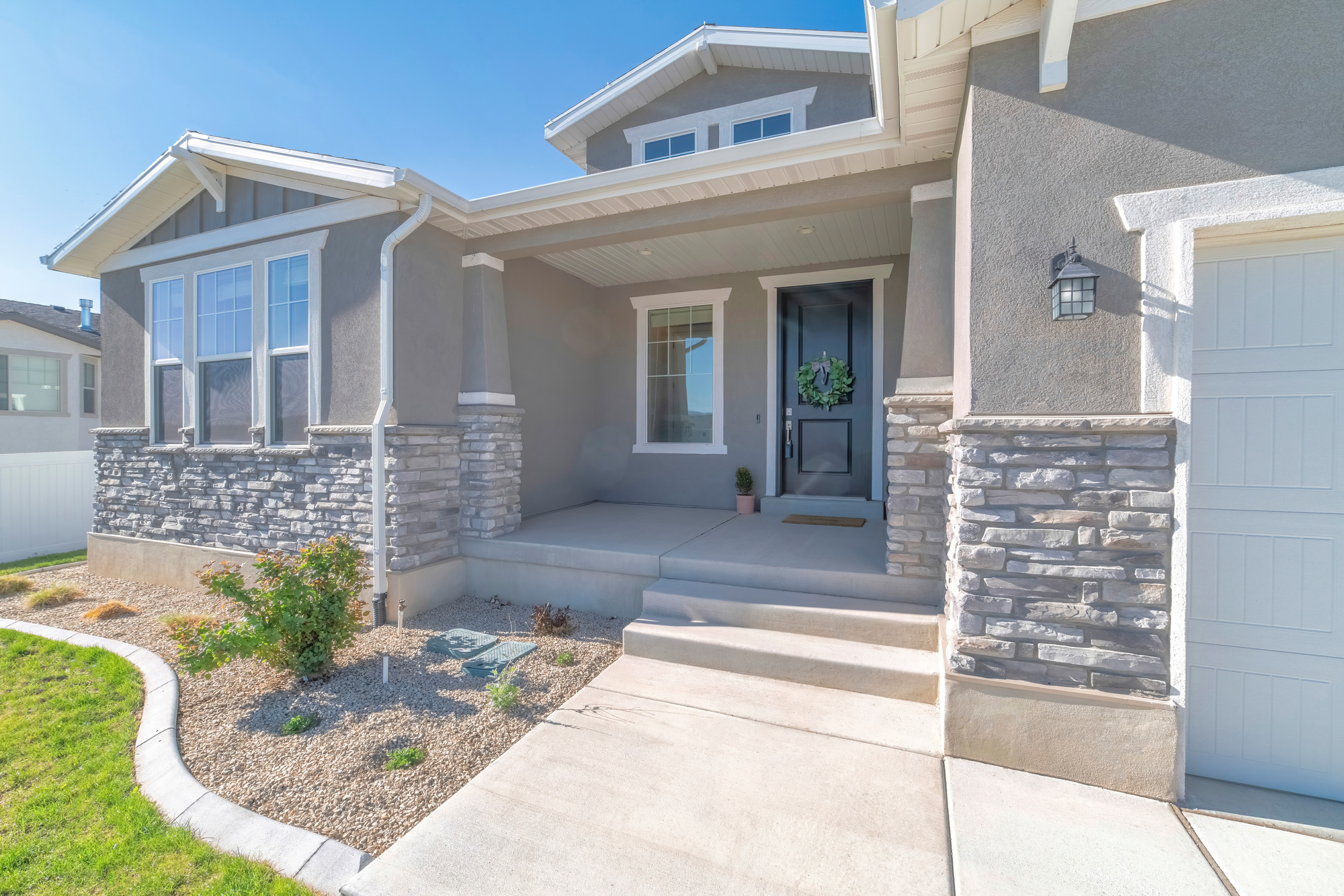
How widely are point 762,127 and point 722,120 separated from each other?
1.58 feet

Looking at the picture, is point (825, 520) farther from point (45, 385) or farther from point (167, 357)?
point (45, 385)

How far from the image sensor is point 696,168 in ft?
12.3

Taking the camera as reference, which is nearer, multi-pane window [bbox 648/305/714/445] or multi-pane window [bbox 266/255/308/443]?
multi-pane window [bbox 266/255/308/443]

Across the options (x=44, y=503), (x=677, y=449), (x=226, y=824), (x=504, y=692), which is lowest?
(x=226, y=824)

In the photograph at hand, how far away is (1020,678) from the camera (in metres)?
2.43

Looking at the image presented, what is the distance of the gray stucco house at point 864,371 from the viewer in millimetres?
2234

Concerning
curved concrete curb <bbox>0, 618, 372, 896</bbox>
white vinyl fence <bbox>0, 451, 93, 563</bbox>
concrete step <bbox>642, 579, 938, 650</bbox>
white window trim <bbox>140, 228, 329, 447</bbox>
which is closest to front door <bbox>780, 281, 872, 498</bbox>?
concrete step <bbox>642, 579, 938, 650</bbox>

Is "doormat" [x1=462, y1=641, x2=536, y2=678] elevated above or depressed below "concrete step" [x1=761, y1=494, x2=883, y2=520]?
below

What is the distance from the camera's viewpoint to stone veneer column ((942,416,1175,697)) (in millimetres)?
2244

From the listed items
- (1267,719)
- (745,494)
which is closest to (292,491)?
(745,494)

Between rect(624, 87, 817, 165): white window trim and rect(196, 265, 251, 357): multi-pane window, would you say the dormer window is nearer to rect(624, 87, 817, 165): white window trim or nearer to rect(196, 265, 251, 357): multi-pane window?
rect(624, 87, 817, 165): white window trim

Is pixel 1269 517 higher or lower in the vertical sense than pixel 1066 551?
higher

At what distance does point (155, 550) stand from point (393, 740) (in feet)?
16.5

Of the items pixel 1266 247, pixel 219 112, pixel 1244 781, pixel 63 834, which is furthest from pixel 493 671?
pixel 219 112
